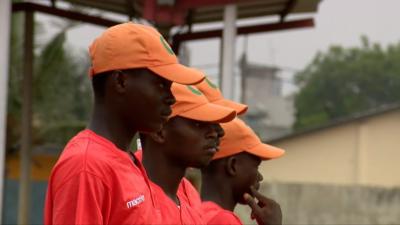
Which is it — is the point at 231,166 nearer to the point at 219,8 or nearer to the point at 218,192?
the point at 218,192

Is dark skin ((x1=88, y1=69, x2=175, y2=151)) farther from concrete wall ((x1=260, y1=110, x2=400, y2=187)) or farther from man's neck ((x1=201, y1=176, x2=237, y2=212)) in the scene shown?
concrete wall ((x1=260, y1=110, x2=400, y2=187))

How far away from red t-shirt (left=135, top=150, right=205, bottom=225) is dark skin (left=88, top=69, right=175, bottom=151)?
0.82 ft

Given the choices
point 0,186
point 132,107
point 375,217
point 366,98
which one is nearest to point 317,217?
point 375,217

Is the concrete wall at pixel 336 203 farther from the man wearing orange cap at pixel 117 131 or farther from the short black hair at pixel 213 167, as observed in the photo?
the man wearing orange cap at pixel 117 131

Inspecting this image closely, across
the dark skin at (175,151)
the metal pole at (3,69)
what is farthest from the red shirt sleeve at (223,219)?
the metal pole at (3,69)

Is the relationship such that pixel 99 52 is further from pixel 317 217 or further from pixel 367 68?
pixel 367 68

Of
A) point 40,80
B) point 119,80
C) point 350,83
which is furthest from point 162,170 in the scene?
point 350,83

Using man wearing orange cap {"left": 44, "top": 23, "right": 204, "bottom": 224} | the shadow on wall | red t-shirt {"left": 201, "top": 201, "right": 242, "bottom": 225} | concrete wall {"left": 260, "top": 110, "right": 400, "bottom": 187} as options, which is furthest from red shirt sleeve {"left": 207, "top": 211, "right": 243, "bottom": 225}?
concrete wall {"left": 260, "top": 110, "right": 400, "bottom": 187}

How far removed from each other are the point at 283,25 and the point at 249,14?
46 cm

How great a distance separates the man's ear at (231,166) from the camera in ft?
12.5

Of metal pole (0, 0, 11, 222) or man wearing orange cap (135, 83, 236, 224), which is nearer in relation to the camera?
man wearing orange cap (135, 83, 236, 224)

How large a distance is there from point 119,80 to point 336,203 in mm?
7145

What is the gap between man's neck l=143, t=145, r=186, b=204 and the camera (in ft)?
9.90

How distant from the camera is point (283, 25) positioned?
36.6ft
